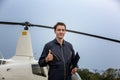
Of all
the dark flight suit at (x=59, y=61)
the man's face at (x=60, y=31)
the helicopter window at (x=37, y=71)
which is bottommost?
the helicopter window at (x=37, y=71)

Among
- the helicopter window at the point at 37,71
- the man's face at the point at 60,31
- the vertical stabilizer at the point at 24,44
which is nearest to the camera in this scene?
the man's face at the point at 60,31

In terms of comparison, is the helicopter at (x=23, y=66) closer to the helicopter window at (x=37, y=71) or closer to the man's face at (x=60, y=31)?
the helicopter window at (x=37, y=71)

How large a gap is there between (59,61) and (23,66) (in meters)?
6.95

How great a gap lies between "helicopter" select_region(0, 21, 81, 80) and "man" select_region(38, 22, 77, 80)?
5.75 metres

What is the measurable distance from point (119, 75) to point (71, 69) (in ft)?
195

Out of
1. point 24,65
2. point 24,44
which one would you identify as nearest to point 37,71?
point 24,65

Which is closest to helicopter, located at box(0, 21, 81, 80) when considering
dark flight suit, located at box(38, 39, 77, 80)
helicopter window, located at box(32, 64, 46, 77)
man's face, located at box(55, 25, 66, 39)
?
helicopter window, located at box(32, 64, 46, 77)

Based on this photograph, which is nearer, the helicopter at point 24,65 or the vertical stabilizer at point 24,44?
the helicopter at point 24,65

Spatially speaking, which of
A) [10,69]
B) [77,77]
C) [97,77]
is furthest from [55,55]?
[97,77]

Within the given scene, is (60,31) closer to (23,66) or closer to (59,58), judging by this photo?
(59,58)

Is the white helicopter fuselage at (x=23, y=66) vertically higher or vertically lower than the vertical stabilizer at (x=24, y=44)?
lower

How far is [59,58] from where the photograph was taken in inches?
225

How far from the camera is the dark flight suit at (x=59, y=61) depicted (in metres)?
5.71

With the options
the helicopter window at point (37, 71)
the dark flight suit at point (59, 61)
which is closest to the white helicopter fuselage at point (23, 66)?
the helicopter window at point (37, 71)
